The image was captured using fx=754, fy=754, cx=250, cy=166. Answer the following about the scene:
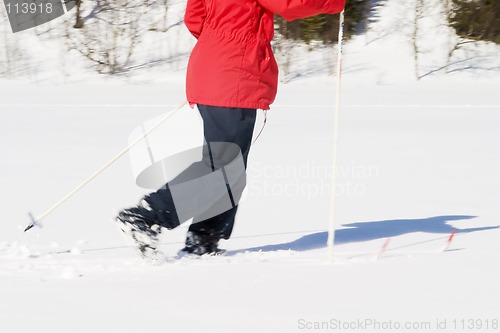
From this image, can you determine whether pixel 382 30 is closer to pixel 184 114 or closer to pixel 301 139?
pixel 184 114

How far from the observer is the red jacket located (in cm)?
272

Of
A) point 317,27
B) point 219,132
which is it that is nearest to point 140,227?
point 219,132

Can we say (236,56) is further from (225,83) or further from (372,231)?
(372,231)

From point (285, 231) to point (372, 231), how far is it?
40cm

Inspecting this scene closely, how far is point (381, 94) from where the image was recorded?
35.0 ft

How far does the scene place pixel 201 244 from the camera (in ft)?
9.75

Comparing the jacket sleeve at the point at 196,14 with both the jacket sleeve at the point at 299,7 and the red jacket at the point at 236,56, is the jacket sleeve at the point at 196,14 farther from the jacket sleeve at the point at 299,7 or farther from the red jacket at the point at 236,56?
the jacket sleeve at the point at 299,7

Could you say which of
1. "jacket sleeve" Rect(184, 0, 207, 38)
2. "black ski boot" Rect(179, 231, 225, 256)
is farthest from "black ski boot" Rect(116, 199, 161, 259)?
"jacket sleeve" Rect(184, 0, 207, 38)

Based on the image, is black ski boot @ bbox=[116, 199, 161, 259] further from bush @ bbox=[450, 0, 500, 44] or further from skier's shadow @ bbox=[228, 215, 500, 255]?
bush @ bbox=[450, 0, 500, 44]

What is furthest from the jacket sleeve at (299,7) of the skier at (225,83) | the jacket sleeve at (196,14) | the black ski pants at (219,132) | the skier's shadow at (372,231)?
the skier's shadow at (372,231)

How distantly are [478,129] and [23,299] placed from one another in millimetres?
5860

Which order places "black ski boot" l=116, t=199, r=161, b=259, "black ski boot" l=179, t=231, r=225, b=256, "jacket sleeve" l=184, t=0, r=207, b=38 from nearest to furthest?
"black ski boot" l=116, t=199, r=161, b=259 < "jacket sleeve" l=184, t=0, r=207, b=38 < "black ski boot" l=179, t=231, r=225, b=256

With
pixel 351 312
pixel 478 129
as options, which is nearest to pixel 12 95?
pixel 478 129

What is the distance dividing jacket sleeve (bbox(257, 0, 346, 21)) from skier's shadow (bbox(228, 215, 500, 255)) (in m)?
1.02
